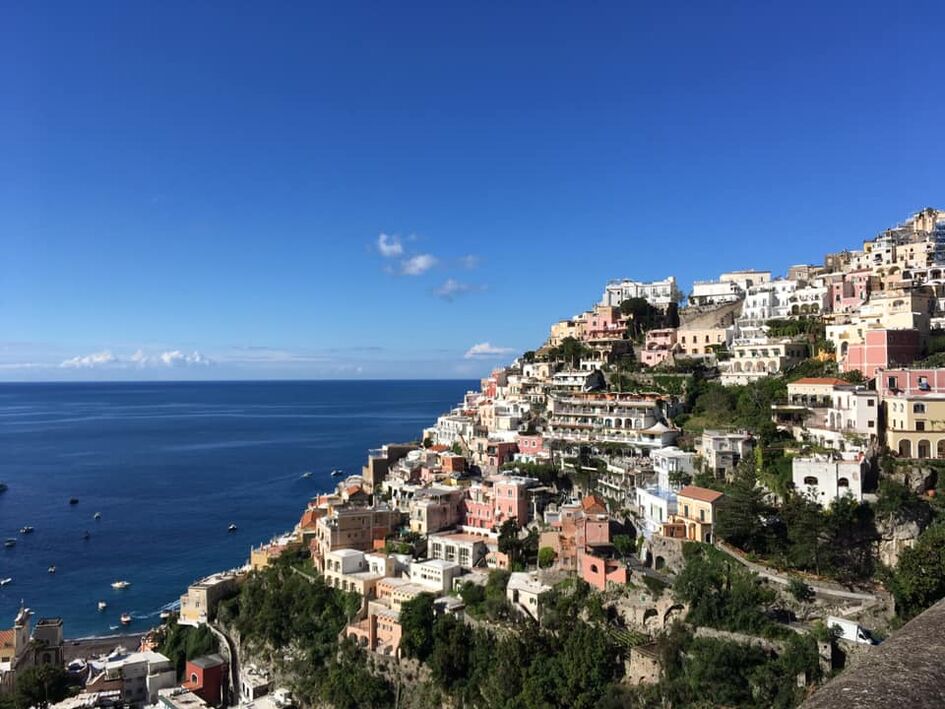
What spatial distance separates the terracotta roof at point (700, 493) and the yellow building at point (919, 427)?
22.0 ft

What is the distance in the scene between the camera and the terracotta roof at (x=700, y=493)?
2419cm

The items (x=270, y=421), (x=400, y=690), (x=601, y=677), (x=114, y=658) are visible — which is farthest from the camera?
(x=270, y=421)

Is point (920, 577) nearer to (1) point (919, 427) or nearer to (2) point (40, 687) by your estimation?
(1) point (919, 427)

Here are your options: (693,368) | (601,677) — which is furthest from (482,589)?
(693,368)

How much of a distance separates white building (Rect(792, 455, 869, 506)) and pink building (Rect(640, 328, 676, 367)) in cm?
2019

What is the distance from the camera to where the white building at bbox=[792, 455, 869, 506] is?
2262 centimetres

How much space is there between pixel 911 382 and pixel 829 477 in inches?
237

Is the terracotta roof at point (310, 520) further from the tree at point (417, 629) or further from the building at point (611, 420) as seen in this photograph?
the building at point (611, 420)

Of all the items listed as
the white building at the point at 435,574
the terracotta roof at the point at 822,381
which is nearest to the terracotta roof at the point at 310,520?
the white building at the point at 435,574

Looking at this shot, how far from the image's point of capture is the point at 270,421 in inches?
5113

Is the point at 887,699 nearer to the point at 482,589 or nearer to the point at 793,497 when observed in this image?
the point at 793,497

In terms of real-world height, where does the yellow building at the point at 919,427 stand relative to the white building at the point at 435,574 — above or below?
above

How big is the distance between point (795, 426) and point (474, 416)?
2181 centimetres

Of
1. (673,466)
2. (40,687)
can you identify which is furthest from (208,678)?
(673,466)
